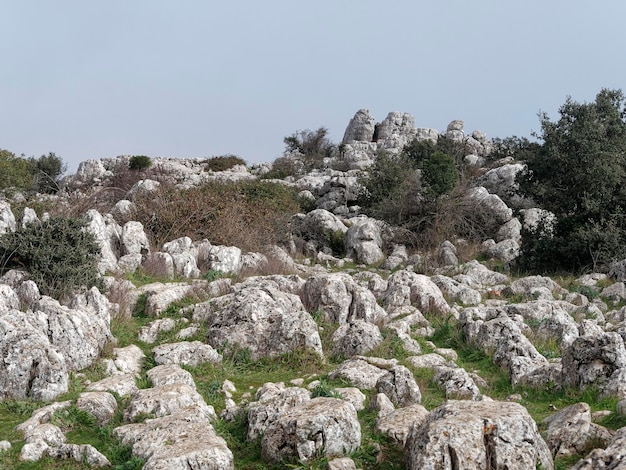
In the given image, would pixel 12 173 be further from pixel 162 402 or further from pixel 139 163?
pixel 162 402

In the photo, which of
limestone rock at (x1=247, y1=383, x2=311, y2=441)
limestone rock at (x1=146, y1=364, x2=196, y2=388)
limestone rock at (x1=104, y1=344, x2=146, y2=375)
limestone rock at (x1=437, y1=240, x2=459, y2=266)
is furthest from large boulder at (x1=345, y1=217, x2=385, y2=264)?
limestone rock at (x1=247, y1=383, x2=311, y2=441)

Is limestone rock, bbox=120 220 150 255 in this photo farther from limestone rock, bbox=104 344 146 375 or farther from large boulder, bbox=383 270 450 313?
large boulder, bbox=383 270 450 313

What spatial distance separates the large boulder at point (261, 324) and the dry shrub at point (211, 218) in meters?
7.65

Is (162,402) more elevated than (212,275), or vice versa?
(212,275)

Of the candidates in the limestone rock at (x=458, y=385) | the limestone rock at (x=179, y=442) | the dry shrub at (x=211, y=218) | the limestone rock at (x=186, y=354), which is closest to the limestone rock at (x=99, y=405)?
the limestone rock at (x=179, y=442)

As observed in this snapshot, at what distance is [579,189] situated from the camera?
22.8 m

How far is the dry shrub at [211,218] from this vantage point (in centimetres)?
2053

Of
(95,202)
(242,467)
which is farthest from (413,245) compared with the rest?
(242,467)

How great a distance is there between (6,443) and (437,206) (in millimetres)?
20782

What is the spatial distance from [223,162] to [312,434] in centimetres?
4808

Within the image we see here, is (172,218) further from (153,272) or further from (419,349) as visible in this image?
(419,349)

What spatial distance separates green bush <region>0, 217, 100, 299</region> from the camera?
12852 millimetres

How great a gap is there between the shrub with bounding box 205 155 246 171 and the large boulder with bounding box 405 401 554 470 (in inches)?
1835

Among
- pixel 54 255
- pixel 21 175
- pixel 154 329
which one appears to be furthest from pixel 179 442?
pixel 21 175
